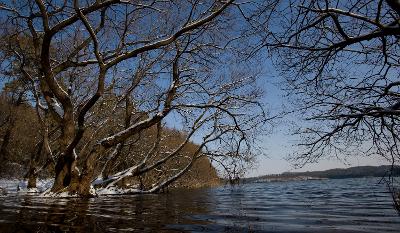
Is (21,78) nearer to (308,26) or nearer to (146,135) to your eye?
(146,135)

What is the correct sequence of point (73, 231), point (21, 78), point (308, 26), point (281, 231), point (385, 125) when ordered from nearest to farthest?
point (73, 231) → point (281, 231) → point (308, 26) → point (385, 125) → point (21, 78)

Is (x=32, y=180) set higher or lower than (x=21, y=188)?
higher

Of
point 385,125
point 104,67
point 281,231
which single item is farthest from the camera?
point 104,67

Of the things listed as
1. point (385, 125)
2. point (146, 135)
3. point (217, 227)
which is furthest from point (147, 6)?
point (146, 135)

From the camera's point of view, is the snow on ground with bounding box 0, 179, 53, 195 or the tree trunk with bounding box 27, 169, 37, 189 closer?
the snow on ground with bounding box 0, 179, 53, 195

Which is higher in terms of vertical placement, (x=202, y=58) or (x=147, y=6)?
(x=147, y=6)

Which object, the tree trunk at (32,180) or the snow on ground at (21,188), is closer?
the snow on ground at (21,188)

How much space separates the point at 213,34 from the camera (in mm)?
13578

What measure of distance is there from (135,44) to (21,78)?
7484 millimetres

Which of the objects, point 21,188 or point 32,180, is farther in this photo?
point 32,180

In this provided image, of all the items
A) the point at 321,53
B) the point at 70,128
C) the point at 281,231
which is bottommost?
the point at 281,231

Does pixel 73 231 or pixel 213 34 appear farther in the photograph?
pixel 213 34

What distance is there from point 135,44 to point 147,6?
9.00 ft

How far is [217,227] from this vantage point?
14.4ft
